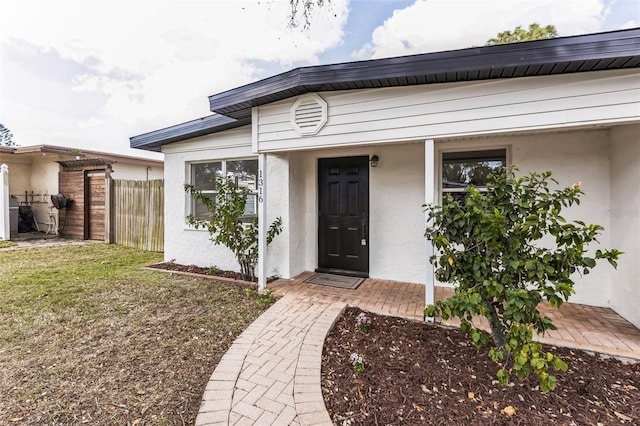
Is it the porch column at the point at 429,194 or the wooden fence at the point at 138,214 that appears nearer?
the porch column at the point at 429,194

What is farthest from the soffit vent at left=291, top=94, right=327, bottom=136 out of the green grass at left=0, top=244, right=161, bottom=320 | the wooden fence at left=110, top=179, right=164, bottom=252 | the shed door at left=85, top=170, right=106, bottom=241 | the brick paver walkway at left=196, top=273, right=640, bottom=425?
the shed door at left=85, top=170, right=106, bottom=241

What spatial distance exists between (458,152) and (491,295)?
2.95m

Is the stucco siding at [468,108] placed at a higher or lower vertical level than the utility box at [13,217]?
higher

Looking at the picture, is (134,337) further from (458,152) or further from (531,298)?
(458,152)

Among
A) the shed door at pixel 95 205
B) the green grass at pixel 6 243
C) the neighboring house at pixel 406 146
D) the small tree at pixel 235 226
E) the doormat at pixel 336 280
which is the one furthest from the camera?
the shed door at pixel 95 205

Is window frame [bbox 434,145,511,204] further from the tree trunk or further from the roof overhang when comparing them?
the roof overhang

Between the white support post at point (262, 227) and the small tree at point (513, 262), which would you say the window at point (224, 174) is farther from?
the small tree at point (513, 262)

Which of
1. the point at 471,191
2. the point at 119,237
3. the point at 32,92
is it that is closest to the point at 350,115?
the point at 471,191

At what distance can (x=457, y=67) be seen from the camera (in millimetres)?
2965

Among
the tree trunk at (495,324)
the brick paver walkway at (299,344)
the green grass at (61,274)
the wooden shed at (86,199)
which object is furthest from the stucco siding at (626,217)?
the wooden shed at (86,199)

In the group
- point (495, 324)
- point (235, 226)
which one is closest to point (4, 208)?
point (235, 226)

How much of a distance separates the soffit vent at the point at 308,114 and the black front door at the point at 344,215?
59.2 inches

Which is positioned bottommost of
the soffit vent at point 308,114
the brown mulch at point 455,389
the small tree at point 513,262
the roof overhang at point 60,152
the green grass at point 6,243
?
the brown mulch at point 455,389

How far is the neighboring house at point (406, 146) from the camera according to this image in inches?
109
